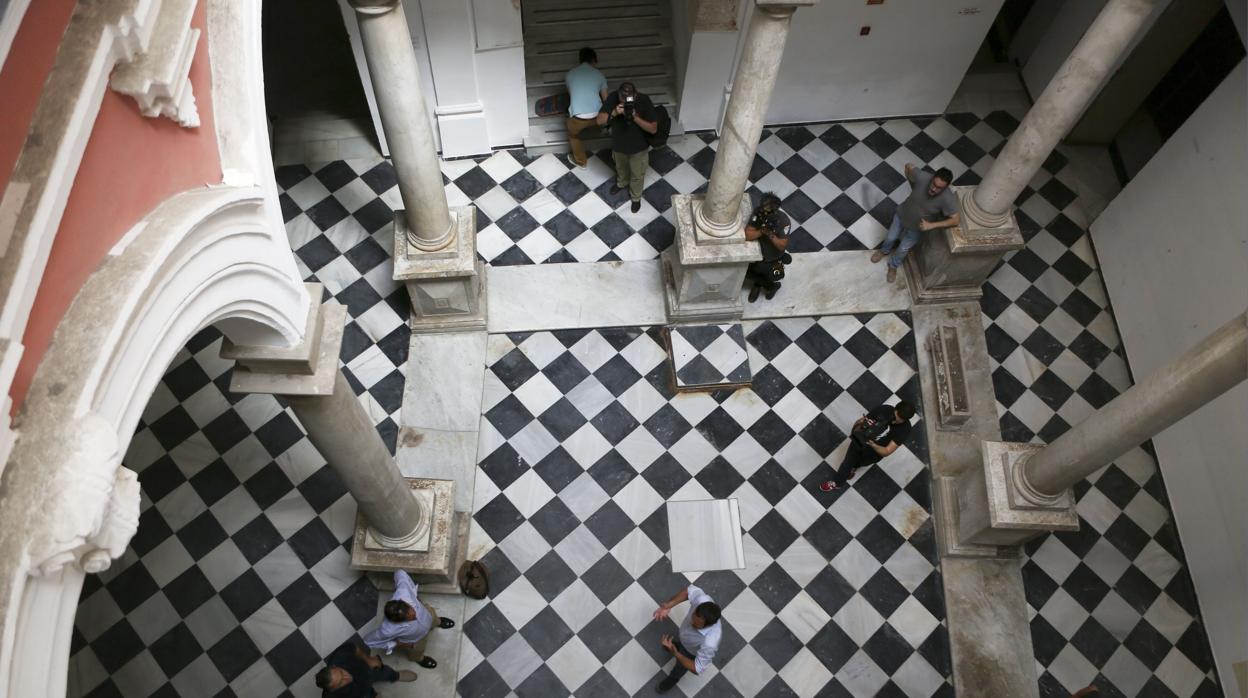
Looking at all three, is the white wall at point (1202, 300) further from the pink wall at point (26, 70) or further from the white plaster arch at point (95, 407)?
the pink wall at point (26, 70)

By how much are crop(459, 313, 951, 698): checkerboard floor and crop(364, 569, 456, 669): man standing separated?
59 centimetres

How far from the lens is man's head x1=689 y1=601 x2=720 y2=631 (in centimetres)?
567

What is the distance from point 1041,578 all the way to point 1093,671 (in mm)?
776

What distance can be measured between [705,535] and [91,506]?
5382 millimetres

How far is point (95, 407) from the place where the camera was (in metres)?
2.68

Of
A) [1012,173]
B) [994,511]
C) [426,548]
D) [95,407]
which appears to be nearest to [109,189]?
[95,407]

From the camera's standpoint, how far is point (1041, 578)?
720cm

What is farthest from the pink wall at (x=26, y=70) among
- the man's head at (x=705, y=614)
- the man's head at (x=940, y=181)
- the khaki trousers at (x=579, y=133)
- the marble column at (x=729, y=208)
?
the man's head at (x=940, y=181)

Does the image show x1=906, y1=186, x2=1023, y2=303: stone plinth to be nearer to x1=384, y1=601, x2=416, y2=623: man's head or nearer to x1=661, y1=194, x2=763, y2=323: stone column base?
x1=661, y1=194, x2=763, y2=323: stone column base

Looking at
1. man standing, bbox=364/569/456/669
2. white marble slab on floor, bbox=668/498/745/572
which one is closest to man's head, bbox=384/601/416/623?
man standing, bbox=364/569/456/669

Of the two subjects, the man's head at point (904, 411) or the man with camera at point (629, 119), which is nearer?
the man's head at point (904, 411)

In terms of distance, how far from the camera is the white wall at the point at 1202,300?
6828 mm

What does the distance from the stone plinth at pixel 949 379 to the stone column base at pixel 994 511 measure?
549 mm

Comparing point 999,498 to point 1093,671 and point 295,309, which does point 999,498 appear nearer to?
point 1093,671
